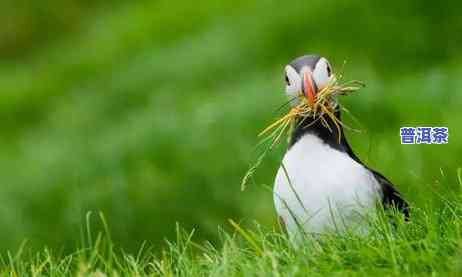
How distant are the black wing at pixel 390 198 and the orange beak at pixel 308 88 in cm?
33

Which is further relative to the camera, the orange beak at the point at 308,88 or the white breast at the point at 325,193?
the orange beak at the point at 308,88

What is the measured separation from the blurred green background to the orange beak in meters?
0.41

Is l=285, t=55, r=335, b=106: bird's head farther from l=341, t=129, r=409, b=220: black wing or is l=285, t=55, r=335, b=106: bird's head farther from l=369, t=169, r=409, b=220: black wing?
l=369, t=169, r=409, b=220: black wing

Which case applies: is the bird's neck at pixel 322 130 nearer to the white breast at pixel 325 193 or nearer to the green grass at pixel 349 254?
the white breast at pixel 325 193

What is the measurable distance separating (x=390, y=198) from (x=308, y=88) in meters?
0.49

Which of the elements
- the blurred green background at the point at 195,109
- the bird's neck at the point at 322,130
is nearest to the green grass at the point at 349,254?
the bird's neck at the point at 322,130

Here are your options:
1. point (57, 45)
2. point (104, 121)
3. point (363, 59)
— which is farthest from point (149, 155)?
point (57, 45)

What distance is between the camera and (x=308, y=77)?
4.44 m

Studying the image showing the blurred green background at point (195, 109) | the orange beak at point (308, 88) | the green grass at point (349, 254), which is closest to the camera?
the green grass at point (349, 254)

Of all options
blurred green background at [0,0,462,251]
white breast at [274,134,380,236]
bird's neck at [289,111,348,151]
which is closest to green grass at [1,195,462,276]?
white breast at [274,134,380,236]

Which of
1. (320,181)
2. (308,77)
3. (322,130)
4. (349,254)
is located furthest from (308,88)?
(349,254)

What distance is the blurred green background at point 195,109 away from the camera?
8648 millimetres

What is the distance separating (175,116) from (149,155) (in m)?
1.04

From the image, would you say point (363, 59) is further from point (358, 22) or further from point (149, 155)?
point (149, 155)
